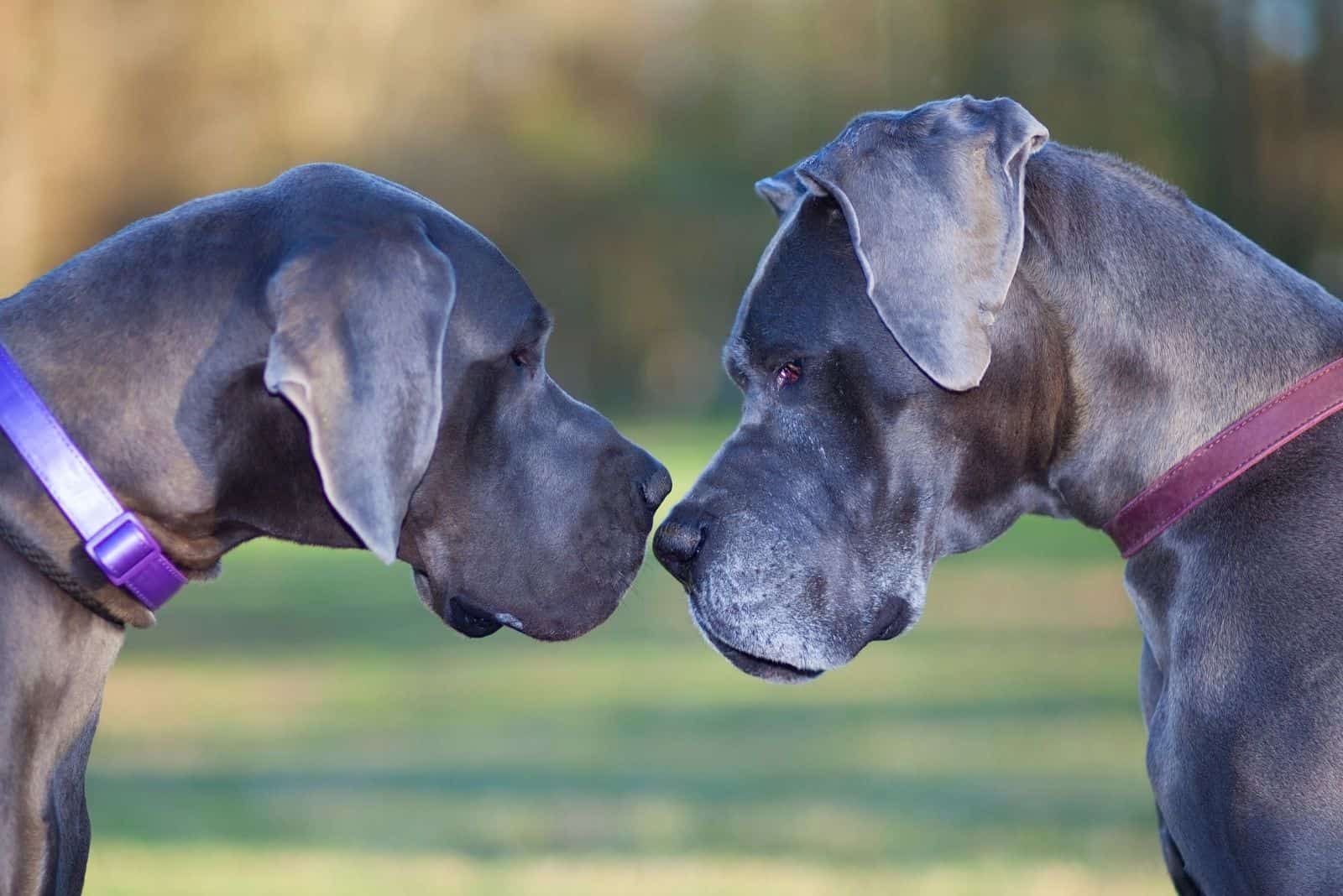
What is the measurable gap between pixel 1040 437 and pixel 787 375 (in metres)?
0.57

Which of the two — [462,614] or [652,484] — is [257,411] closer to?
[462,614]

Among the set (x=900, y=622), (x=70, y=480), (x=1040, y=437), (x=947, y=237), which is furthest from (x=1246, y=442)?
(x=70, y=480)

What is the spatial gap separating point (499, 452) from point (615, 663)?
34.5 feet

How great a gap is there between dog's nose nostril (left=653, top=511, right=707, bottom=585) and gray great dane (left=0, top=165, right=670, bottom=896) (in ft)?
0.96

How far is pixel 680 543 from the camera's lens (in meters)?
4.24

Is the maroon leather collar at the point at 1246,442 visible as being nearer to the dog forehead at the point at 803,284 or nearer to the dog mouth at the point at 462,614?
the dog forehead at the point at 803,284

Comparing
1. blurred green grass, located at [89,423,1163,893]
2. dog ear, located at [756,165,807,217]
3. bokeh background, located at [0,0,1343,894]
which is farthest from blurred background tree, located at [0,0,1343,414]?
dog ear, located at [756,165,807,217]

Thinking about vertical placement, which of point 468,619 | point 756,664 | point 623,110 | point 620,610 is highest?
point 468,619

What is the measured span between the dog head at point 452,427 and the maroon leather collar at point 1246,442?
1225 millimetres

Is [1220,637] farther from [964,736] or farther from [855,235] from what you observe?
[964,736]

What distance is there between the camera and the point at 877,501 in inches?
159

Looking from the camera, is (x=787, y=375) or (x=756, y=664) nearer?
(x=787, y=375)

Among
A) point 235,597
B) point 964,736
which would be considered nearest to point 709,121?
point 235,597

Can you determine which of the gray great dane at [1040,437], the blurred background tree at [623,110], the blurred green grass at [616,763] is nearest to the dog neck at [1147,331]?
the gray great dane at [1040,437]
